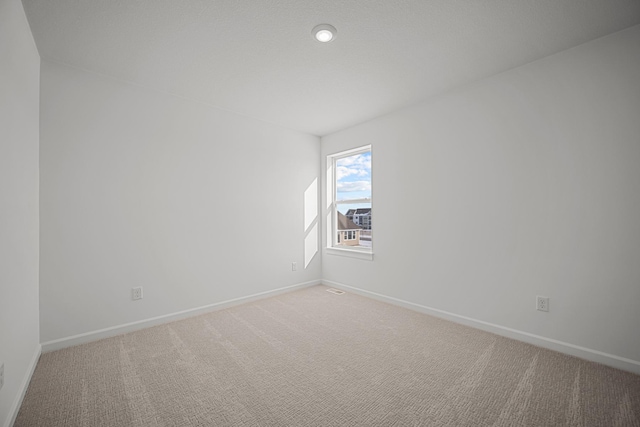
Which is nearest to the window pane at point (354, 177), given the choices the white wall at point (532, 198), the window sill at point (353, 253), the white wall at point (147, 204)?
the white wall at point (532, 198)

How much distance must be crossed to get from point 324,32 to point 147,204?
2244 millimetres

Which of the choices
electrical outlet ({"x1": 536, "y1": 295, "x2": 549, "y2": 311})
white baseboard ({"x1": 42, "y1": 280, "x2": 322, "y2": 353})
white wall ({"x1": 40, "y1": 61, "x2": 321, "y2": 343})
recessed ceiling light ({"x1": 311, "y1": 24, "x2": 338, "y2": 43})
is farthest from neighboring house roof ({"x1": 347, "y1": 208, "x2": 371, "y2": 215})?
recessed ceiling light ({"x1": 311, "y1": 24, "x2": 338, "y2": 43})

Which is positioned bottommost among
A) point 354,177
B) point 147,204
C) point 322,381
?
point 322,381

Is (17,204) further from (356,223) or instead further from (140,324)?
(356,223)

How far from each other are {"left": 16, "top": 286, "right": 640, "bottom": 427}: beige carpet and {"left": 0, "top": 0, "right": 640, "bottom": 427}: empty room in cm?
2

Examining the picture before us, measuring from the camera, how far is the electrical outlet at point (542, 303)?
7.34 feet

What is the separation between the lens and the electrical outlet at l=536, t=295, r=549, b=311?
2236mm

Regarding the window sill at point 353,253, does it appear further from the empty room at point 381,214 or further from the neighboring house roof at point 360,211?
the neighboring house roof at point 360,211

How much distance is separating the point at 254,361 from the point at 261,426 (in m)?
0.68

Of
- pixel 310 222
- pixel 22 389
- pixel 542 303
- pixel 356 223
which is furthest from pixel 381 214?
pixel 22 389

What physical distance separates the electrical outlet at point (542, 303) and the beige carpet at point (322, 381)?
0.33m

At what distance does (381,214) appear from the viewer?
3.52 meters

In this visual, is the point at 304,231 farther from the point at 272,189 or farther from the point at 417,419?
the point at 417,419

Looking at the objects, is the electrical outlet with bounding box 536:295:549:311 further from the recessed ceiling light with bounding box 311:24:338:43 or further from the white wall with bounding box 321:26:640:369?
the recessed ceiling light with bounding box 311:24:338:43
